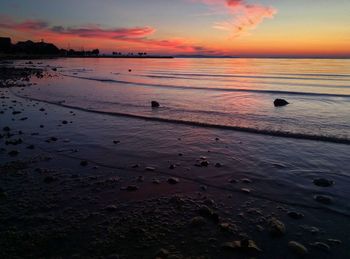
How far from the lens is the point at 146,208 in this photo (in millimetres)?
6719

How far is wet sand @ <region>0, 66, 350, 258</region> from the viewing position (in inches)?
206

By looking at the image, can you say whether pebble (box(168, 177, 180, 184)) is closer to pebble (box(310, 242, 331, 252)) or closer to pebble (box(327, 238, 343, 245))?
pebble (box(310, 242, 331, 252))

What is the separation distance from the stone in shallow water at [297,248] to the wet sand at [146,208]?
0.06 feet

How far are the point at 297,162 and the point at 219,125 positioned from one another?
6.32 meters

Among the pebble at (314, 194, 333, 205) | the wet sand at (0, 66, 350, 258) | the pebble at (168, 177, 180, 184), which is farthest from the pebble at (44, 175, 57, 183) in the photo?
the pebble at (314, 194, 333, 205)

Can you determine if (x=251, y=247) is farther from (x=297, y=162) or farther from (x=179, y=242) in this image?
(x=297, y=162)

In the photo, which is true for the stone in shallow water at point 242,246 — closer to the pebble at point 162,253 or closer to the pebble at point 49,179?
the pebble at point 162,253

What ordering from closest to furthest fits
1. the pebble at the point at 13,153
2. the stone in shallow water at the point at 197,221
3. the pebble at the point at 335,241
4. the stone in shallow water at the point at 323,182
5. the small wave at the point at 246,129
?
the pebble at the point at 335,241 → the stone in shallow water at the point at 197,221 → the stone in shallow water at the point at 323,182 → the pebble at the point at 13,153 → the small wave at the point at 246,129

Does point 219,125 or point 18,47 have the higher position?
point 18,47

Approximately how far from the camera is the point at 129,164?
32.0 feet

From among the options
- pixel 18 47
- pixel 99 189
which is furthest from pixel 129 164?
pixel 18 47

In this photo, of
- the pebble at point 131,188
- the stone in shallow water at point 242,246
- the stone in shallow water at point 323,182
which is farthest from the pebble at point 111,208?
the stone in shallow water at point 323,182

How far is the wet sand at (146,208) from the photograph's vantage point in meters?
5.24

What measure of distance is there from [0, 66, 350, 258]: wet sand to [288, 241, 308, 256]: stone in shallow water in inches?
0.7
